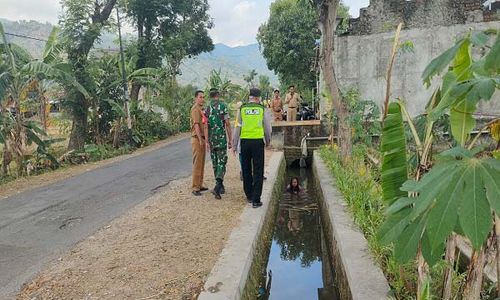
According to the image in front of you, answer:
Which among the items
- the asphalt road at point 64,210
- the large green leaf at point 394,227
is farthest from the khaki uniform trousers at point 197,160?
the large green leaf at point 394,227

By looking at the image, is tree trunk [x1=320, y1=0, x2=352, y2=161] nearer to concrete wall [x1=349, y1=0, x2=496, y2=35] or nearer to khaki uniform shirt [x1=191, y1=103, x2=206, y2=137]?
khaki uniform shirt [x1=191, y1=103, x2=206, y2=137]

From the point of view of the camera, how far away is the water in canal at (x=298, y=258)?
602 cm

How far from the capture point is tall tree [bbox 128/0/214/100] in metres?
21.9

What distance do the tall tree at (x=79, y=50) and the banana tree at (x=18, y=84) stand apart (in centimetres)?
276

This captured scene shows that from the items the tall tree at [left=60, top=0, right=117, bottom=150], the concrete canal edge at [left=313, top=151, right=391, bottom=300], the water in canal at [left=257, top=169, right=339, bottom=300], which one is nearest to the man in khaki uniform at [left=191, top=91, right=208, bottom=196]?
the water in canal at [left=257, top=169, right=339, bottom=300]

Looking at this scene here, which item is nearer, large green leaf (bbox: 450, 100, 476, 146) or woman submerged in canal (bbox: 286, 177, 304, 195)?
large green leaf (bbox: 450, 100, 476, 146)

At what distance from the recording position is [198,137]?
7414 millimetres

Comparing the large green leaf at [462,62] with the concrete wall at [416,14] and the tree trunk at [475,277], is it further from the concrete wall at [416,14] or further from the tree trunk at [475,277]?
the concrete wall at [416,14]

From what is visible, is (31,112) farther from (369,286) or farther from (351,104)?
(369,286)

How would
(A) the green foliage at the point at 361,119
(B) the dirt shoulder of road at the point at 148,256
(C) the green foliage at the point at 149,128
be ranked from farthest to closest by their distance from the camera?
(C) the green foliage at the point at 149,128 < (A) the green foliage at the point at 361,119 < (B) the dirt shoulder of road at the point at 148,256

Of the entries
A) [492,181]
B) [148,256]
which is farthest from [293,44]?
[492,181]

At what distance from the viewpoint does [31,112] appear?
15.6 m

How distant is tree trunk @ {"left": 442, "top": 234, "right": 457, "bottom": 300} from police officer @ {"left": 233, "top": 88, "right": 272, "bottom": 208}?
12.6 ft

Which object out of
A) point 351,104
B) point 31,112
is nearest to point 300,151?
point 351,104
